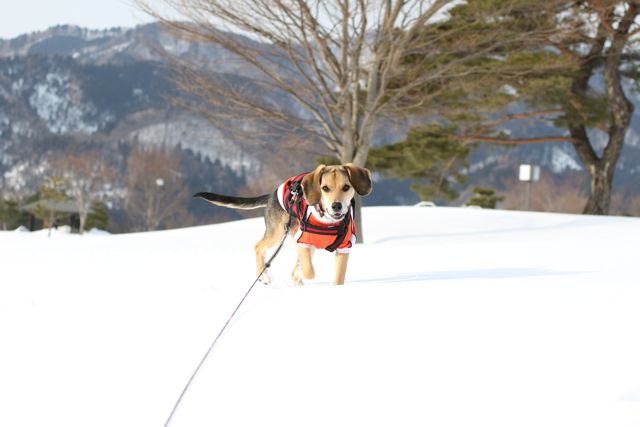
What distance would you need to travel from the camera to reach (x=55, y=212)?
4416cm

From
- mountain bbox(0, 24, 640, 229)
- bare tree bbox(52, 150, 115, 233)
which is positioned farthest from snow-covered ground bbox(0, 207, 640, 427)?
mountain bbox(0, 24, 640, 229)

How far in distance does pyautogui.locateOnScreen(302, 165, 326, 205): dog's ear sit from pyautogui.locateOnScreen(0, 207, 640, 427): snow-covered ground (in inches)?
23.9

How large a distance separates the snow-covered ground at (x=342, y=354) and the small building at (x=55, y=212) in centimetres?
3949

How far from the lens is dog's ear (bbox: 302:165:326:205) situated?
3977 mm

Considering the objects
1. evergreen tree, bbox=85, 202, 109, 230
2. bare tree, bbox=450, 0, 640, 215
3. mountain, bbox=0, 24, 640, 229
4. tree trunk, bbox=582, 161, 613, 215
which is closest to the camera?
bare tree, bbox=450, 0, 640, 215

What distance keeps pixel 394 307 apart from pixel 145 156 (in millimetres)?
49453

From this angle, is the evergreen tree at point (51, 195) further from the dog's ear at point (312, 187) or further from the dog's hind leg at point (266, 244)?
the dog's ear at point (312, 187)

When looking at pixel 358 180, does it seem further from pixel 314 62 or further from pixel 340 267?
pixel 314 62

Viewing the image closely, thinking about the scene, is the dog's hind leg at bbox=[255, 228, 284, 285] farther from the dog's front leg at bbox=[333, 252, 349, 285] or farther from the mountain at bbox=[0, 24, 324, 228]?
the mountain at bbox=[0, 24, 324, 228]

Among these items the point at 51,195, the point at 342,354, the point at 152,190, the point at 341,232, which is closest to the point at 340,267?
the point at 341,232

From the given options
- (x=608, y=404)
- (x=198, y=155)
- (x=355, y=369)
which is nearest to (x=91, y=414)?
(x=355, y=369)

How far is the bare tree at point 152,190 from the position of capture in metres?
44.7

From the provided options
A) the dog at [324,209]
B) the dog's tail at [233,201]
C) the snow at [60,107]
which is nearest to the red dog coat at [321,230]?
the dog at [324,209]

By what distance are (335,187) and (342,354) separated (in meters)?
1.43
